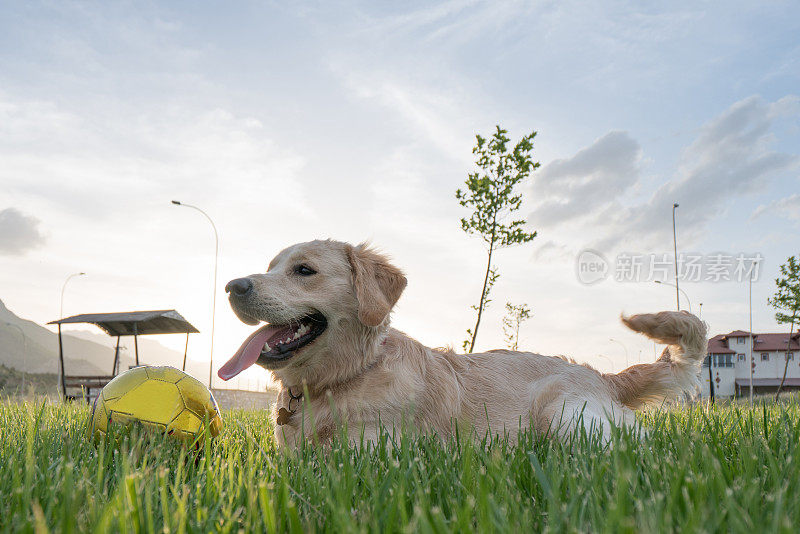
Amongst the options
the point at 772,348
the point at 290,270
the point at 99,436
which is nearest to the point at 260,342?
the point at 290,270

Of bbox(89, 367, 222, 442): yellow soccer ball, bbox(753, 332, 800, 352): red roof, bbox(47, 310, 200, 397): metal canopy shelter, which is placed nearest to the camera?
bbox(89, 367, 222, 442): yellow soccer ball

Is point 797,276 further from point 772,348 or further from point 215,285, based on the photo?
point 772,348

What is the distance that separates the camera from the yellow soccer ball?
3811mm

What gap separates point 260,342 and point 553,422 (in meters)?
2.30

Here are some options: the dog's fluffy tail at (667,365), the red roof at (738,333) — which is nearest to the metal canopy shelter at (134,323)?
the dog's fluffy tail at (667,365)

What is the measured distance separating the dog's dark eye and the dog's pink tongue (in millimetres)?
490

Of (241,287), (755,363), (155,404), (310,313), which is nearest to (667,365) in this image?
(310,313)

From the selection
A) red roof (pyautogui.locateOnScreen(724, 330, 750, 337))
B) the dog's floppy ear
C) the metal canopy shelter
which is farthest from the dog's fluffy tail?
red roof (pyautogui.locateOnScreen(724, 330, 750, 337))

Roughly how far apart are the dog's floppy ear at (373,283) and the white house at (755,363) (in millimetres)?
87947

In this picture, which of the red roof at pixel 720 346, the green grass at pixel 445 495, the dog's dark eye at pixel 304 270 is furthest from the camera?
the red roof at pixel 720 346

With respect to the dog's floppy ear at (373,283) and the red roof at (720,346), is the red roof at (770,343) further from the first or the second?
the dog's floppy ear at (373,283)

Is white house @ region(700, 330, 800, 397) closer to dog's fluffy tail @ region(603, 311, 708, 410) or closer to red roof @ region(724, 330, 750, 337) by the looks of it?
red roof @ region(724, 330, 750, 337)

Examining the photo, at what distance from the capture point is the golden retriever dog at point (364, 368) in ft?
13.1

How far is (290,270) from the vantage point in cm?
443
